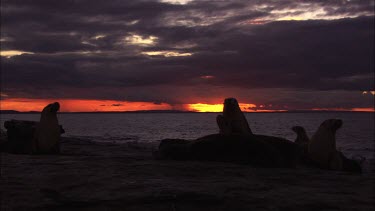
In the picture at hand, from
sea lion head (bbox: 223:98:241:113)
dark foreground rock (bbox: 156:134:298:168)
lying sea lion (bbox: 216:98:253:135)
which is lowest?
dark foreground rock (bbox: 156:134:298:168)

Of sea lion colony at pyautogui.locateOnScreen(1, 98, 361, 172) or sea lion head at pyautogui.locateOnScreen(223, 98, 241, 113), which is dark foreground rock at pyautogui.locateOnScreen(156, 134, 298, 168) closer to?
sea lion colony at pyautogui.locateOnScreen(1, 98, 361, 172)

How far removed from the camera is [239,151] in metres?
9.59

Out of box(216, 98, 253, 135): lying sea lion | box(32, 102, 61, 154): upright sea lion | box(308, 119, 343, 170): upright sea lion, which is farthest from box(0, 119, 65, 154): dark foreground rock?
box(308, 119, 343, 170): upright sea lion

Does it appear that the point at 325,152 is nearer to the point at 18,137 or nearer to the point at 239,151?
the point at 239,151

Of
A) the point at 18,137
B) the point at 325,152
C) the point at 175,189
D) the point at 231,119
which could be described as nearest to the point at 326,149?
the point at 325,152

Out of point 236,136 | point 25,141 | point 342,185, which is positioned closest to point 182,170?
point 236,136

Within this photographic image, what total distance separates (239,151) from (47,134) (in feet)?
19.8

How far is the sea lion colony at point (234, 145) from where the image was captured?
9477 mm

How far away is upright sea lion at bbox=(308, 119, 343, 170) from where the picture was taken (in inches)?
435

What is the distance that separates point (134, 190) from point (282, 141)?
5301mm

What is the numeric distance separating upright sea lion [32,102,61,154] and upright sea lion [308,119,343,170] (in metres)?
7.33

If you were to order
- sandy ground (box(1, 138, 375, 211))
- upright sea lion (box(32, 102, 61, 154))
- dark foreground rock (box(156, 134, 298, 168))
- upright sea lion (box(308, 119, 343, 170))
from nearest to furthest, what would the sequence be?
sandy ground (box(1, 138, 375, 211))
dark foreground rock (box(156, 134, 298, 168))
upright sea lion (box(308, 119, 343, 170))
upright sea lion (box(32, 102, 61, 154))

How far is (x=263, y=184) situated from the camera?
6488mm

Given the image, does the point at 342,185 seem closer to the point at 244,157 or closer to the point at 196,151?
the point at 244,157
